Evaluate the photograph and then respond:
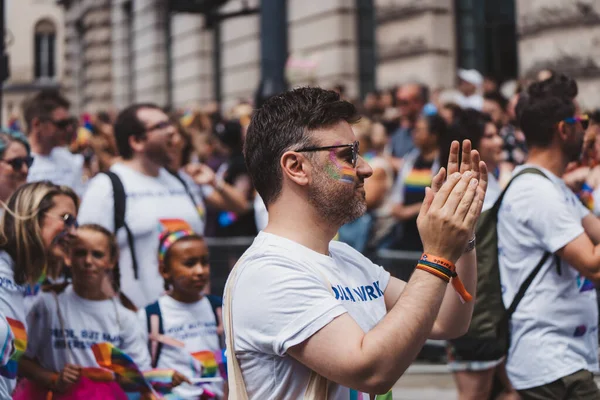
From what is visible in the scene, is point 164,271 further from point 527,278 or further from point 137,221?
point 527,278

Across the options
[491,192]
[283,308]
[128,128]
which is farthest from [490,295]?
[128,128]

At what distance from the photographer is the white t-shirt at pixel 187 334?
4922 millimetres

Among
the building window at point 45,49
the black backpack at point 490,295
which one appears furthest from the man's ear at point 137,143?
the building window at point 45,49

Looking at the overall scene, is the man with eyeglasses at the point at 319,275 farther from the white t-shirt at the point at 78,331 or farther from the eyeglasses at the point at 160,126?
the eyeglasses at the point at 160,126

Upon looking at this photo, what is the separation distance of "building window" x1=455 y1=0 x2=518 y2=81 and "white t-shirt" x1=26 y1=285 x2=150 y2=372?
30.3 ft

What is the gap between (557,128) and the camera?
4.43 metres

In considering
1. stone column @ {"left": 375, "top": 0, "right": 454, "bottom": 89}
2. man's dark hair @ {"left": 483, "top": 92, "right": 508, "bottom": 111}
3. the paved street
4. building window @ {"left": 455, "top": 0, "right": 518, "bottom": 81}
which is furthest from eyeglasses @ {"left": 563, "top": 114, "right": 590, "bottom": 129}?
building window @ {"left": 455, "top": 0, "right": 518, "bottom": 81}

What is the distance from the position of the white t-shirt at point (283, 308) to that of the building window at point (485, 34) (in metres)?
10.7

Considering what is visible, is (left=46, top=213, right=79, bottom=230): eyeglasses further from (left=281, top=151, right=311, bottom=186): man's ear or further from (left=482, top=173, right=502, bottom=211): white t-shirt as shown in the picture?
(left=482, top=173, right=502, bottom=211): white t-shirt

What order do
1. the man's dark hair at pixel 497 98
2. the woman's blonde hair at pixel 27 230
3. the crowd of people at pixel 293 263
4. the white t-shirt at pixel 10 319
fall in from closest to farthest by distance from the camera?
1. the crowd of people at pixel 293 263
2. the white t-shirt at pixel 10 319
3. the woman's blonde hair at pixel 27 230
4. the man's dark hair at pixel 497 98

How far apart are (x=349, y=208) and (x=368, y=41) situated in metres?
13.1

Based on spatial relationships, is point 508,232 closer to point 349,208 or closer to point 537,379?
point 537,379

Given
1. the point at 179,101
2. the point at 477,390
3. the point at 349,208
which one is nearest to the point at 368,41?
the point at 179,101

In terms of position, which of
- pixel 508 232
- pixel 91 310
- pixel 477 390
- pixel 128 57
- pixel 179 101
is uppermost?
pixel 128 57
